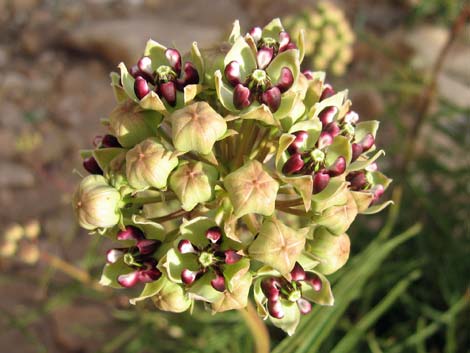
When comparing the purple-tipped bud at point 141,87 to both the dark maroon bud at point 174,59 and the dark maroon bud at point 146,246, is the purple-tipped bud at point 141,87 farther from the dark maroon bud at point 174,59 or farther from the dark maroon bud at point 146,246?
the dark maroon bud at point 146,246

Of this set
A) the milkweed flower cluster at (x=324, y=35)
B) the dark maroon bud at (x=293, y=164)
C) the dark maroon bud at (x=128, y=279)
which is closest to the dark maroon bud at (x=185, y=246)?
the dark maroon bud at (x=128, y=279)

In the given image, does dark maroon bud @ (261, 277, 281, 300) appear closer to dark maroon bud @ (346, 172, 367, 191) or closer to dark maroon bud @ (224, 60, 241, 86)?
dark maroon bud @ (346, 172, 367, 191)

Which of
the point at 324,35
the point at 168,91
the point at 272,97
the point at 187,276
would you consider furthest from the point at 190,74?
the point at 324,35

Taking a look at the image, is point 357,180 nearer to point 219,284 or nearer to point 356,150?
point 356,150

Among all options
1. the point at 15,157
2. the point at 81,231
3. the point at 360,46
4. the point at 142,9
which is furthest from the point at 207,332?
the point at 142,9

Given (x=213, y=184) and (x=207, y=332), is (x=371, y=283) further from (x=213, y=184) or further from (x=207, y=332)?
(x=213, y=184)

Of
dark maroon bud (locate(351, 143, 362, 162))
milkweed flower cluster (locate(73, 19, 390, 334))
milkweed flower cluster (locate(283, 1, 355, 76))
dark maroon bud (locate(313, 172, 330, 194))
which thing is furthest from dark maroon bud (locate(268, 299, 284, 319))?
milkweed flower cluster (locate(283, 1, 355, 76))

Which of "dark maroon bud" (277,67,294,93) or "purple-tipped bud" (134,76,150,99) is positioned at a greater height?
"dark maroon bud" (277,67,294,93)
